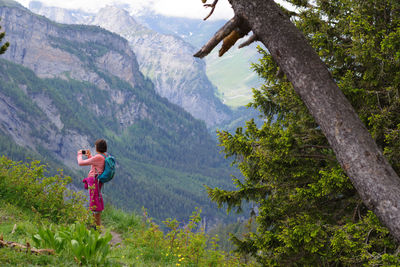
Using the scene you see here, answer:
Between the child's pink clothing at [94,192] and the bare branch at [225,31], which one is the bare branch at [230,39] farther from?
the child's pink clothing at [94,192]

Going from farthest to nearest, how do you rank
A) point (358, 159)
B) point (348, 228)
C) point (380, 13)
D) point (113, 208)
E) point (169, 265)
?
1. point (113, 208)
2. point (380, 13)
3. point (169, 265)
4. point (348, 228)
5. point (358, 159)

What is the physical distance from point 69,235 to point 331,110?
3595 mm

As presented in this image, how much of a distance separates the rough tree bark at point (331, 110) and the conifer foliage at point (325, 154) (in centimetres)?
206

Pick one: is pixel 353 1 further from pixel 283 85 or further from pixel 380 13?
pixel 283 85

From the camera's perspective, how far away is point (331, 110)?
12.1 ft

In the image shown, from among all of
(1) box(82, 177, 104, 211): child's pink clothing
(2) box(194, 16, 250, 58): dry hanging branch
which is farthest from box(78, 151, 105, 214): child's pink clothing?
(2) box(194, 16, 250, 58): dry hanging branch

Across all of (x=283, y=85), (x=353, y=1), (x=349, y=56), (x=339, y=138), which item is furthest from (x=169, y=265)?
(x=353, y=1)

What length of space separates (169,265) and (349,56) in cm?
515

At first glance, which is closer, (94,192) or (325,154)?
(325,154)

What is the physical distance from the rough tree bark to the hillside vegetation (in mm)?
2949

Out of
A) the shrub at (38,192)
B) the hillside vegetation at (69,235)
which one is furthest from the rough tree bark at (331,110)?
the shrub at (38,192)

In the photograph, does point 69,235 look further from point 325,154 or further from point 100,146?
point 325,154

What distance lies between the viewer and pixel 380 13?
21.9 feet

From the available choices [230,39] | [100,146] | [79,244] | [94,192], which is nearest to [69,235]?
[79,244]
